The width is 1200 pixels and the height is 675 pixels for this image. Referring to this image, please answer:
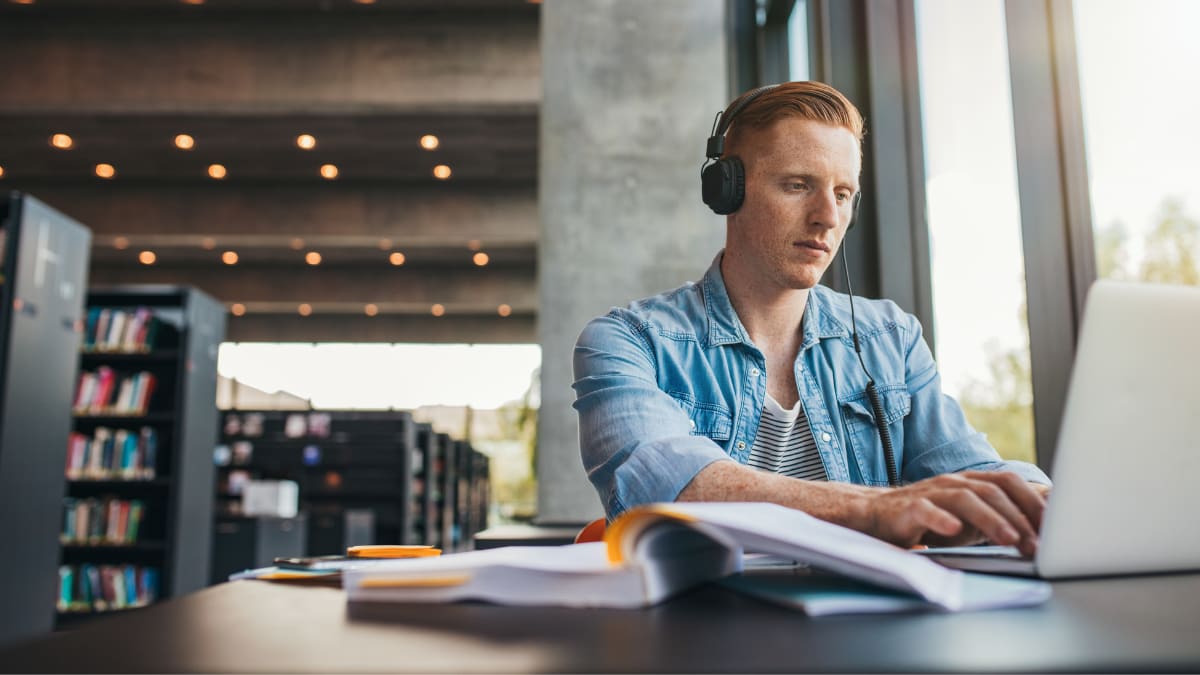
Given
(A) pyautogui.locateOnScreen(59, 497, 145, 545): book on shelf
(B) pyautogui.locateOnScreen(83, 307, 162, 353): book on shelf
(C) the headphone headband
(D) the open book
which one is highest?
(B) pyautogui.locateOnScreen(83, 307, 162, 353): book on shelf

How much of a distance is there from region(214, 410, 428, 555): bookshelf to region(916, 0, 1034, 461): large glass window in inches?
304

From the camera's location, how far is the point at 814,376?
1488 millimetres

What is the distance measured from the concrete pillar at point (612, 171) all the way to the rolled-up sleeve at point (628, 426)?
266cm

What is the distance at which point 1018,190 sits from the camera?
170 cm

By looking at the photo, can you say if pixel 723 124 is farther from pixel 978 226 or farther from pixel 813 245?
pixel 978 226

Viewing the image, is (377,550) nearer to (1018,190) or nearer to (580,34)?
(1018,190)

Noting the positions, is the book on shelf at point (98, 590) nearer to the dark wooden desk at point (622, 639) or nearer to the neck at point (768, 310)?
the neck at point (768, 310)

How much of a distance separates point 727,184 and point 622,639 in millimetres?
1183

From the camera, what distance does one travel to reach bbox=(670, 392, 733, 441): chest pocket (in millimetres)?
1427

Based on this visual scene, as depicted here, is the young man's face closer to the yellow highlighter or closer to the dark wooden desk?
the yellow highlighter

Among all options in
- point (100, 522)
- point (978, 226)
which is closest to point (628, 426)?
point (978, 226)

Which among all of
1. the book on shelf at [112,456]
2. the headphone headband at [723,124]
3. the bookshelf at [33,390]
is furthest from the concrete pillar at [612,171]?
the book on shelf at [112,456]

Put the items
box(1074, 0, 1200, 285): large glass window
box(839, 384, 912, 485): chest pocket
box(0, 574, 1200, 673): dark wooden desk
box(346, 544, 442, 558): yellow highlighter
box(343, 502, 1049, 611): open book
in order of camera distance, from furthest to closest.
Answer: box(839, 384, 912, 485): chest pocket → box(1074, 0, 1200, 285): large glass window → box(346, 544, 442, 558): yellow highlighter → box(343, 502, 1049, 611): open book → box(0, 574, 1200, 673): dark wooden desk

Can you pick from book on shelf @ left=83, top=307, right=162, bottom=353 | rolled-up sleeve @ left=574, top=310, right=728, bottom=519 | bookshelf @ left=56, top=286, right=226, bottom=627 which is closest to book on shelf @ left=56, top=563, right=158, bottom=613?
bookshelf @ left=56, top=286, right=226, bottom=627
